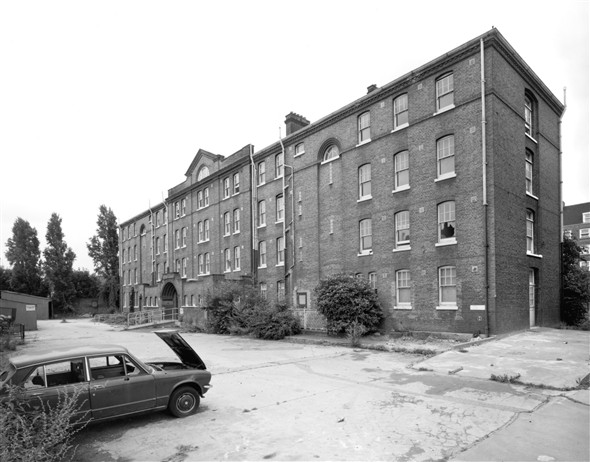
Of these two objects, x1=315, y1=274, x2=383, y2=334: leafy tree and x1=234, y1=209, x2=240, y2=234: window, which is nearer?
x1=315, y1=274, x2=383, y2=334: leafy tree

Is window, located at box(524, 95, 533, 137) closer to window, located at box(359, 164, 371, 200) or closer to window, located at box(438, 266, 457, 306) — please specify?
window, located at box(359, 164, 371, 200)

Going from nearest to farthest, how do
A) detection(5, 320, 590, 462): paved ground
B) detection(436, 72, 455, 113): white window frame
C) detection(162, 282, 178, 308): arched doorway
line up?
1. detection(5, 320, 590, 462): paved ground
2. detection(436, 72, 455, 113): white window frame
3. detection(162, 282, 178, 308): arched doorway

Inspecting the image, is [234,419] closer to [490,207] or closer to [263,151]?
[490,207]

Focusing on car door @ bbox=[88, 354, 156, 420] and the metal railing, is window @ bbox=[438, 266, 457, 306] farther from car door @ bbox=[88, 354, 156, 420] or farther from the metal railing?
the metal railing

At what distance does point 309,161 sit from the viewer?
2773 centimetres

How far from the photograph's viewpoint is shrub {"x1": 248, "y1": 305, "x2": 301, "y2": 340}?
22.7 metres

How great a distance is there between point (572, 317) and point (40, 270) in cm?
7076

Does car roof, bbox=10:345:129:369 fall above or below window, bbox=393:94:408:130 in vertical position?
below

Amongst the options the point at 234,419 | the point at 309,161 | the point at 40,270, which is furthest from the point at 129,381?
the point at 40,270

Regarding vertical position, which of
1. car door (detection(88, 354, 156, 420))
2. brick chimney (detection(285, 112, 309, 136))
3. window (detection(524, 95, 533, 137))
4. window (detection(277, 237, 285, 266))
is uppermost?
brick chimney (detection(285, 112, 309, 136))

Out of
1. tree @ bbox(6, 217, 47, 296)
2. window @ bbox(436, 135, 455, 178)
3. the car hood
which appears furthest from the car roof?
tree @ bbox(6, 217, 47, 296)

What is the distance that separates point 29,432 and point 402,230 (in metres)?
18.9

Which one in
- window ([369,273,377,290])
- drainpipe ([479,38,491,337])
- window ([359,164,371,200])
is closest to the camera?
drainpipe ([479,38,491,337])

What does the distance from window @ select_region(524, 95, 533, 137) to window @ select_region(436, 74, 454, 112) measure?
435 cm
